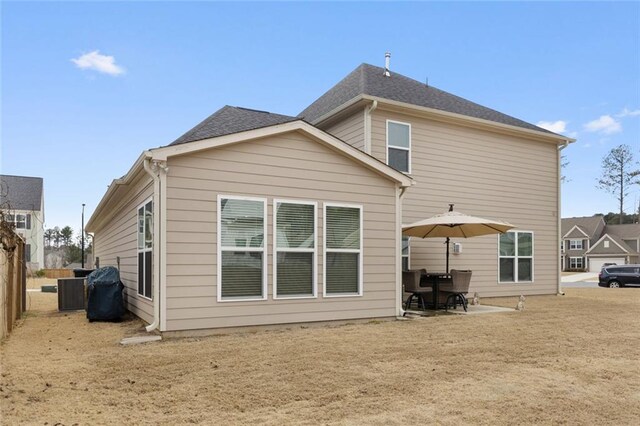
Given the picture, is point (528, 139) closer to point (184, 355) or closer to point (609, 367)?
point (609, 367)

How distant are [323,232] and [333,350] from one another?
2.41 m

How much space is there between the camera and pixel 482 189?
40.2 ft

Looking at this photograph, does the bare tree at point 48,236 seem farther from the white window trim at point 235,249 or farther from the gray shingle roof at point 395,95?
the white window trim at point 235,249

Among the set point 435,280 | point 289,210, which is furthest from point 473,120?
point 289,210

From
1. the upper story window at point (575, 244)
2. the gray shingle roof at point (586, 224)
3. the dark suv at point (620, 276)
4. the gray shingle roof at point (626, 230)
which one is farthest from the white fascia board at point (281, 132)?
the upper story window at point (575, 244)

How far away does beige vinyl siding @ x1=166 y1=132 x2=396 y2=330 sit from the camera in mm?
6383

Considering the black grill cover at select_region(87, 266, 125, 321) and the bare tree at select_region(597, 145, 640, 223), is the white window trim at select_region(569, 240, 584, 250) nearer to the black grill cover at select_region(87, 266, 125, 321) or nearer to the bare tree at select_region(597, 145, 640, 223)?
the bare tree at select_region(597, 145, 640, 223)

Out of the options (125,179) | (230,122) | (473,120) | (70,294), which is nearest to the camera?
(125,179)

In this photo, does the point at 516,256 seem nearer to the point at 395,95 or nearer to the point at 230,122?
the point at 395,95

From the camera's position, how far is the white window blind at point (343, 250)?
7594 mm

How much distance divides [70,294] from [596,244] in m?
47.8

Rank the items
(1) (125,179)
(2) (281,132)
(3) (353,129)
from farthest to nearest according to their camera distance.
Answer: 1. (3) (353,129)
2. (1) (125,179)
3. (2) (281,132)

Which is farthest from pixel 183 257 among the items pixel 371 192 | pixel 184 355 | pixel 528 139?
pixel 528 139

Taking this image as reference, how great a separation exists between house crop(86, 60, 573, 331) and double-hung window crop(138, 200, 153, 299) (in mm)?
34
